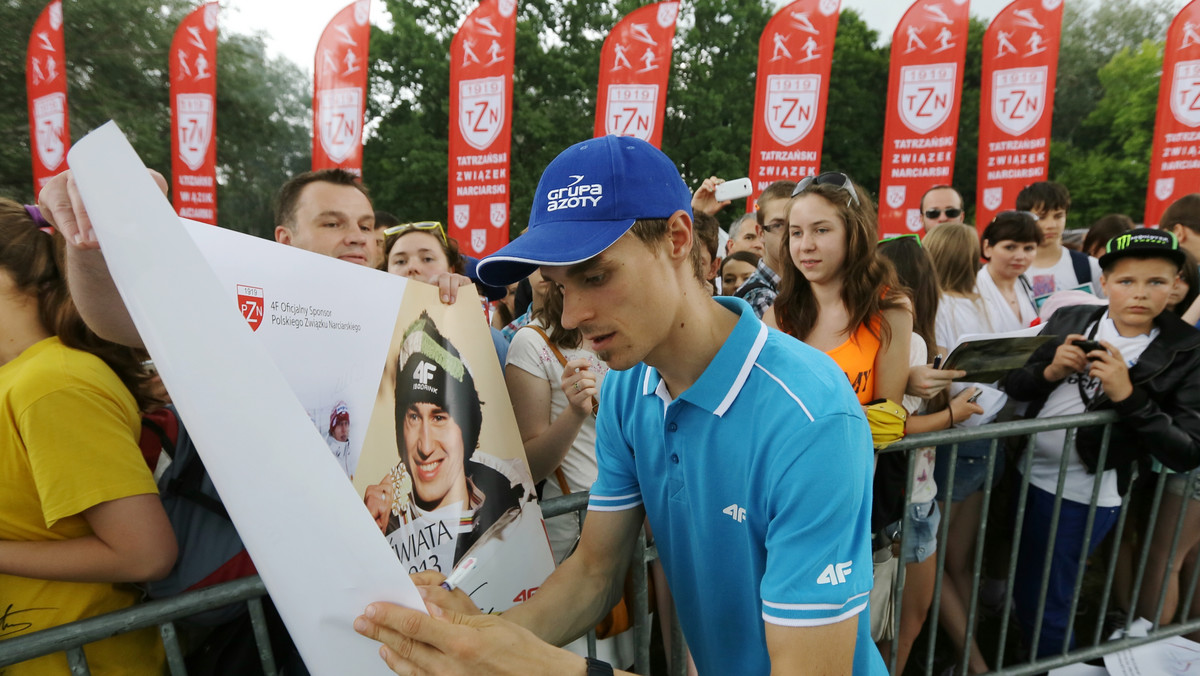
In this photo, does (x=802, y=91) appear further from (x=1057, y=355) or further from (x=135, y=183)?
(x=135, y=183)

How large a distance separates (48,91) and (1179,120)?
2030 centimetres

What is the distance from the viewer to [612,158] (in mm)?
1320

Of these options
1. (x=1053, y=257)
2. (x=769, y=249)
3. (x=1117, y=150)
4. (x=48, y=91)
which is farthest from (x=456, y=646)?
(x=1117, y=150)

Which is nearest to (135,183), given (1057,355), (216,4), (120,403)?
(120,403)

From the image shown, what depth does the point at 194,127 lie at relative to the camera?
13.1 m

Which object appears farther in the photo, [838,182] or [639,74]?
Result: [639,74]

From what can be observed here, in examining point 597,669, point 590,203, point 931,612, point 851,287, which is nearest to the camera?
point 597,669

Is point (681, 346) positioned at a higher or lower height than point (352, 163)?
lower

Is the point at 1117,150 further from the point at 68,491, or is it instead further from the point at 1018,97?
the point at 68,491

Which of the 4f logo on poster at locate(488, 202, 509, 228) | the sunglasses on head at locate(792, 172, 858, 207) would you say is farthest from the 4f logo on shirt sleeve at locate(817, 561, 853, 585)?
the 4f logo on poster at locate(488, 202, 509, 228)

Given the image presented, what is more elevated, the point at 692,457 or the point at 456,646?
the point at 692,457

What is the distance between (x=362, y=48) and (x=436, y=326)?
11.5 metres

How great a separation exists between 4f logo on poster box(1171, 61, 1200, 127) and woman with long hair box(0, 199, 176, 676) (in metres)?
13.1

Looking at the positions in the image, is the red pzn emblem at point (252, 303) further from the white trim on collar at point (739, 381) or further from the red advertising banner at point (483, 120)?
the red advertising banner at point (483, 120)
